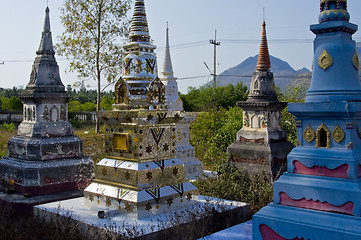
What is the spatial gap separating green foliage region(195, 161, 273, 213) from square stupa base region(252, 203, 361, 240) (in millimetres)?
3600

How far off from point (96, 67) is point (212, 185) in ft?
45.0

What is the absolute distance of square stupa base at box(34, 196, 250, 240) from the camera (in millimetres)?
7336

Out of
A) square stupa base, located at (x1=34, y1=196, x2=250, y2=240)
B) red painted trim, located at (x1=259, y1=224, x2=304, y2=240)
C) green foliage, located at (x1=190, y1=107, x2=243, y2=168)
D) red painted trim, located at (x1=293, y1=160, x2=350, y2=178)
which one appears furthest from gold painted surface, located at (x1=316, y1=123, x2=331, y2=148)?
green foliage, located at (x1=190, y1=107, x2=243, y2=168)

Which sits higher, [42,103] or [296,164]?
[42,103]

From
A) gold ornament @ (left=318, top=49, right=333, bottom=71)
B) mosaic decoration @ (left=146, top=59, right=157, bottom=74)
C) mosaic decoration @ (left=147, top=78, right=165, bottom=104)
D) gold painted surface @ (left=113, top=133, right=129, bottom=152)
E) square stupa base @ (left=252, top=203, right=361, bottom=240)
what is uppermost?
mosaic decoration @ (left=146, top=59, right=157, bottom=74)

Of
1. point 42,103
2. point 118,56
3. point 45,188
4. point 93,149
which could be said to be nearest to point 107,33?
point 118,56

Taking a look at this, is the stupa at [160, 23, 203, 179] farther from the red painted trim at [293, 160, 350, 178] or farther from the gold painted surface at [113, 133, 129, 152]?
the red painted trim at [293, 160, 350, 178]

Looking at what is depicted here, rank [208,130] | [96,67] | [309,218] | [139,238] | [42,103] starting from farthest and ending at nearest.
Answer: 1. [96,67]
2. [208,130]
3. [42,103]
4. [139,238]
5. [309,218]

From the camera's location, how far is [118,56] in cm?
2306

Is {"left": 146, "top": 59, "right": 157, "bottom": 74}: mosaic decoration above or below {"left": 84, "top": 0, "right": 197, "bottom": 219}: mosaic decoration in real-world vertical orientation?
above

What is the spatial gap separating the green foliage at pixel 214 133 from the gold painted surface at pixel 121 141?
7508mm

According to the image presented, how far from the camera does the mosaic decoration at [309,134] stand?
250 inches

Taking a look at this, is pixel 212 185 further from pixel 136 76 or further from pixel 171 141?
pixel 136 76

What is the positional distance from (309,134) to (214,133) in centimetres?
1256
